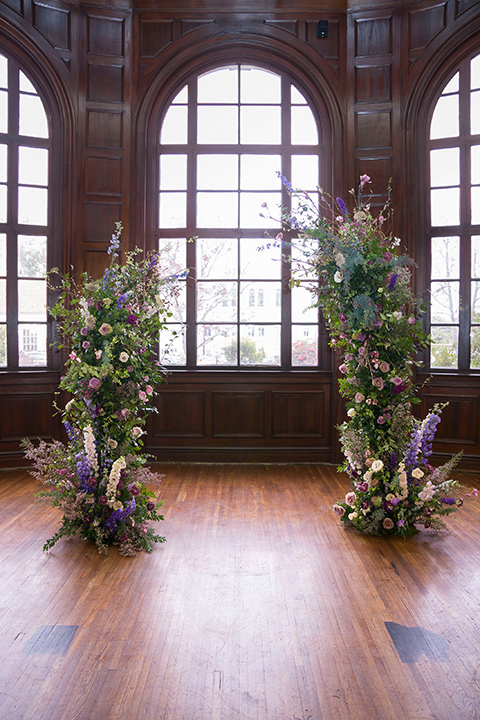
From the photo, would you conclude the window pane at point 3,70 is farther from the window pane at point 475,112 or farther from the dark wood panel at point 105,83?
the window pane at point 475,112

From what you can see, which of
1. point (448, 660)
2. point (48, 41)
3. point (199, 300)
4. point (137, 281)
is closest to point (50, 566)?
point (137, 281)

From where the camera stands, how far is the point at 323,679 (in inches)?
87.1

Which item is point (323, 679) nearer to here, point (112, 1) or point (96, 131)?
point (96, 131)

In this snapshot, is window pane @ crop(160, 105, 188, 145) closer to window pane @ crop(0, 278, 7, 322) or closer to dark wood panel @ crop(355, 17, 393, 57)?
dark wood panel @ crop(355, 17, 393, 57)

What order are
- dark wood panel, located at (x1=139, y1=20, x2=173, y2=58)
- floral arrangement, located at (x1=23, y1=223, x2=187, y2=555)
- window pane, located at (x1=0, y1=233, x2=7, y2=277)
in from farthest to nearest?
dark wood panel, located at (x1=139, y1=20, x2=173, y2=58), window pane, located at (x1=0, y1=233, x2=7, y2=277), floral arrangement, located at (x1=23, y1=223, x2=187, y2=555)

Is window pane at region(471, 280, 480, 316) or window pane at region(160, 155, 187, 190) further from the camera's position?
window pane at region(160, 155, 187, 190)

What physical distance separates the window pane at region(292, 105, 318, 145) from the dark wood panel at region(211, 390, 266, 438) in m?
2.66

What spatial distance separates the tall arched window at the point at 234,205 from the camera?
6.06 metres

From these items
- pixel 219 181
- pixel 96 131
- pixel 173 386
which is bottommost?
pixel 173 386

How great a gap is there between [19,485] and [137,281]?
8.06 feet

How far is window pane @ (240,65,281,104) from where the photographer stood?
20.0 feet

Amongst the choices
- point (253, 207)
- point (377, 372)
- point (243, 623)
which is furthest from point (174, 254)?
point (243, 623)

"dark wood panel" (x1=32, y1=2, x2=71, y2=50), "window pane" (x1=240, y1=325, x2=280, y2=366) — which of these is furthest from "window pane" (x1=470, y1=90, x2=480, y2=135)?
"dark wood panel" (x1=32, y1=2, x2=71, y2=50)

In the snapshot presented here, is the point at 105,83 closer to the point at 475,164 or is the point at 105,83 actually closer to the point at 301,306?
the point at 301,306
